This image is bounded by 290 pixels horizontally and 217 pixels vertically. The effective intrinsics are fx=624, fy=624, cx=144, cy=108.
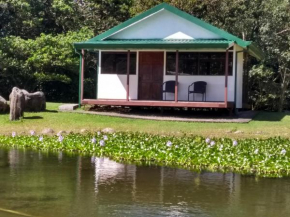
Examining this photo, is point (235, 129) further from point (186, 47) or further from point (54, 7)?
point (54, 7)

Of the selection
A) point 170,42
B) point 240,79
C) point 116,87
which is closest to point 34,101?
point 116,87

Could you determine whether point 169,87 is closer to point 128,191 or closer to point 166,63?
point 166,63

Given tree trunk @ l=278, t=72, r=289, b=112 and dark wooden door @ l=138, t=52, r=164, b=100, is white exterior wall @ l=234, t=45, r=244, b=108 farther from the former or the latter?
tree trunk @ l=278, t=72, r=289, b=112

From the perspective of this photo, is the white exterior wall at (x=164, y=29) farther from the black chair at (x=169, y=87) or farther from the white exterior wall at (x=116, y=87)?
the black chair at (x=169, y=87)

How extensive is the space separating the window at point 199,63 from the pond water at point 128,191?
12.6 metres

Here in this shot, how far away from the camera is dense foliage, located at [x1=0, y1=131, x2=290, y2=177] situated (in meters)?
11.9

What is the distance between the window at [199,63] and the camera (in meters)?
24.3

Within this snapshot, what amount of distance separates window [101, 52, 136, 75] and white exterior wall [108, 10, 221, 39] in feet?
2.39

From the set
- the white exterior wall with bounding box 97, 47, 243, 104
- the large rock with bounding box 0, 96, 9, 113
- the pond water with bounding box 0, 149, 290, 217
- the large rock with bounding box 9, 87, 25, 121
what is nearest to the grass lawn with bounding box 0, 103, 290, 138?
the large rock with bounding box 9, 87, 25, 121

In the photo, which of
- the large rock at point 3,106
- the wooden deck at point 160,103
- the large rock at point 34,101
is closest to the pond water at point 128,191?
the large rock at point 3,106

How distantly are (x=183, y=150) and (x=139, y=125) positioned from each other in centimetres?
737

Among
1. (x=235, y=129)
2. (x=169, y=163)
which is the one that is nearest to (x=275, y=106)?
(x=235, y=129)

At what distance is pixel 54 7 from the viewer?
34812 millimetres

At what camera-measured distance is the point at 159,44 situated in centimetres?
2311
